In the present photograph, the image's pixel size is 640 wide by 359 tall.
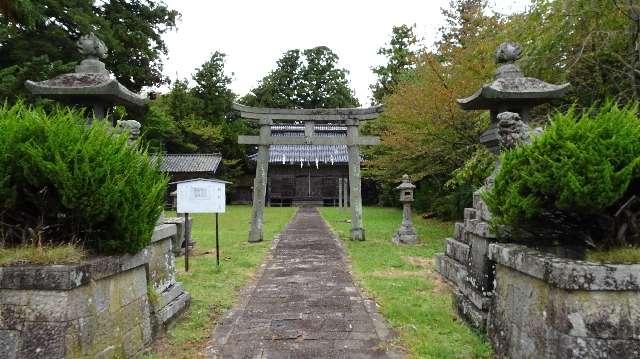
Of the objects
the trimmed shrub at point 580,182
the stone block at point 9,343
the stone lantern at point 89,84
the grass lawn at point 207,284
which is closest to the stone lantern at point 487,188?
the trimmed shrub at point 580,182

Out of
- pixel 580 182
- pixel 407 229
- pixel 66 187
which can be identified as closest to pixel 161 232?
pixel 66 187

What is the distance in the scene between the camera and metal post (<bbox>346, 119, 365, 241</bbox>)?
12828 millimetres

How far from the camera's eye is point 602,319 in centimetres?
270

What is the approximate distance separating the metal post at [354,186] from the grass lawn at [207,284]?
255 cm

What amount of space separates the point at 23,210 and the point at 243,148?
104 ft

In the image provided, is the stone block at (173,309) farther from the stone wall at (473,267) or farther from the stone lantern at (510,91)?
the stone lantern at (510,91)

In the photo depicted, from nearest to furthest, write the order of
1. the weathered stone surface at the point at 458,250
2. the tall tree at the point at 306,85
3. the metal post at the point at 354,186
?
the weathered stone surface at the point at 458,250
the metal post at the point at 354,186
the tall tree at the point at 306,85

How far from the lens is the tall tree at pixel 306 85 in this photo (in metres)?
39.8

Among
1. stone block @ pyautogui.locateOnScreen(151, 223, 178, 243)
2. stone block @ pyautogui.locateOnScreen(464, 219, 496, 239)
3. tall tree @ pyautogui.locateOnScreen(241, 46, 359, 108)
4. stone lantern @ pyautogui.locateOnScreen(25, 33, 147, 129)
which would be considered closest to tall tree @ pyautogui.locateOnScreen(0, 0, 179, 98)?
stone lantern @ pyautogui.locateOnScreen(25, 33, 147, 129)

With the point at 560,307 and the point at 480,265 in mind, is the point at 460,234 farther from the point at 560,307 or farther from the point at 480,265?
the point at 560,307

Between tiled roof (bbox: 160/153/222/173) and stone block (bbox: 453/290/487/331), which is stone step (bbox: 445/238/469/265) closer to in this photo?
stone block (bbox: 453/290/487/331)

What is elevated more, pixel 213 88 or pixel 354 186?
pixel 213 88

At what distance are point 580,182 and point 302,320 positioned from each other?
3.25 meters

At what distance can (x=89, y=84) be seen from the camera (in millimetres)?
6375
